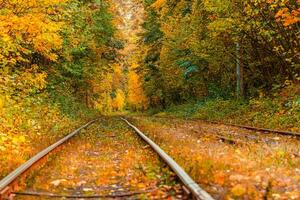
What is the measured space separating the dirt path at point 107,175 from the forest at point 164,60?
0.95 m

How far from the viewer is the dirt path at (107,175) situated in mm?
6849

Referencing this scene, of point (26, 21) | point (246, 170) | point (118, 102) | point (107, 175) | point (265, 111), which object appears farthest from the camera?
point (118, 102)

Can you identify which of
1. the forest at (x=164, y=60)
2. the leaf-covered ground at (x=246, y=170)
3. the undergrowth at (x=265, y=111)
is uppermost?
the forest at (x=164, y=60)

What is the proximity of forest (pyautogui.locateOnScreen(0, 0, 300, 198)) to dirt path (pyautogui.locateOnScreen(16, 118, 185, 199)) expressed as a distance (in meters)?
0.95

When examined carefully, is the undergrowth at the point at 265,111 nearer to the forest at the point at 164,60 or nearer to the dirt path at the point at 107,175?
the forest at the point at 164,60

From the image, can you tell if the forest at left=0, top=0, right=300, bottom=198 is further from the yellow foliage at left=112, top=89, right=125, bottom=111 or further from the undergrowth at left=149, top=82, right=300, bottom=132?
the yellow foliage at left=112, top=89, right=125, bottom=111

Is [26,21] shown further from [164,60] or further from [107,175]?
[164,60]

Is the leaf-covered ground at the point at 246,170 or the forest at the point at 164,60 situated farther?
the forest at the point at 164,60

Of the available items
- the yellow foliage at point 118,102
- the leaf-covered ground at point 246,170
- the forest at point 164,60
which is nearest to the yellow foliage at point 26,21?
the forest at point 164,60

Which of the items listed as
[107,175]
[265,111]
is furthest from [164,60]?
[107,175]

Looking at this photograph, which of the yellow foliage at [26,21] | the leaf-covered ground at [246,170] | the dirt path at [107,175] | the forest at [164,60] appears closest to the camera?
the leaf-covered ground at [246,170]

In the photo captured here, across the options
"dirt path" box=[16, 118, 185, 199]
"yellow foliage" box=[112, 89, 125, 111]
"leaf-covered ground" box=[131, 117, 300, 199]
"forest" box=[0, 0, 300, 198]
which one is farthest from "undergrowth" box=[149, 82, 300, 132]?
"yellow foliage" box=[112, 89, 125, 111]

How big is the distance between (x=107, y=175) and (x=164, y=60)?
112 feet

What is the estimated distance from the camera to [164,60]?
138 ft
